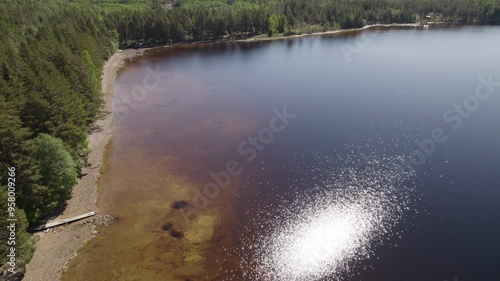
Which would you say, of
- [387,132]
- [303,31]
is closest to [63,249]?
[387,132]

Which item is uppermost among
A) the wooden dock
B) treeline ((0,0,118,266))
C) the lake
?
treeline ((0,0,118,266))

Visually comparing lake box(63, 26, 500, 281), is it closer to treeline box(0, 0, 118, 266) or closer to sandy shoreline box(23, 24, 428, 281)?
sandy shoreline box(23, 24, 428, 281)

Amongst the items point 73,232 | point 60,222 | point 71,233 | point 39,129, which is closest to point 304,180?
point 73,232

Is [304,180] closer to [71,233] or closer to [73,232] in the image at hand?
[73,232]

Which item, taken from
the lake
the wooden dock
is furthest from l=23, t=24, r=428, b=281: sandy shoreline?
the lake

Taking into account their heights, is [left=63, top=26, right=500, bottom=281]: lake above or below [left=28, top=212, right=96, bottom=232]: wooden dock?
below

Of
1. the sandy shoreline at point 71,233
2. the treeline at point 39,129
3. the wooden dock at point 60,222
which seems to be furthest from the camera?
the wooden dock at point 60,222

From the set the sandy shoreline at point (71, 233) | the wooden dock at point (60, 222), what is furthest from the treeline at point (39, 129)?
the sandy shoreline at point (71, 233)

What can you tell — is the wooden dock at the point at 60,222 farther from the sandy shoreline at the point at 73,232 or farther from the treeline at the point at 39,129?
the treeline at the point at 39,129

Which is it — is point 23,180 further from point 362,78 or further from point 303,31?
point 303,31
